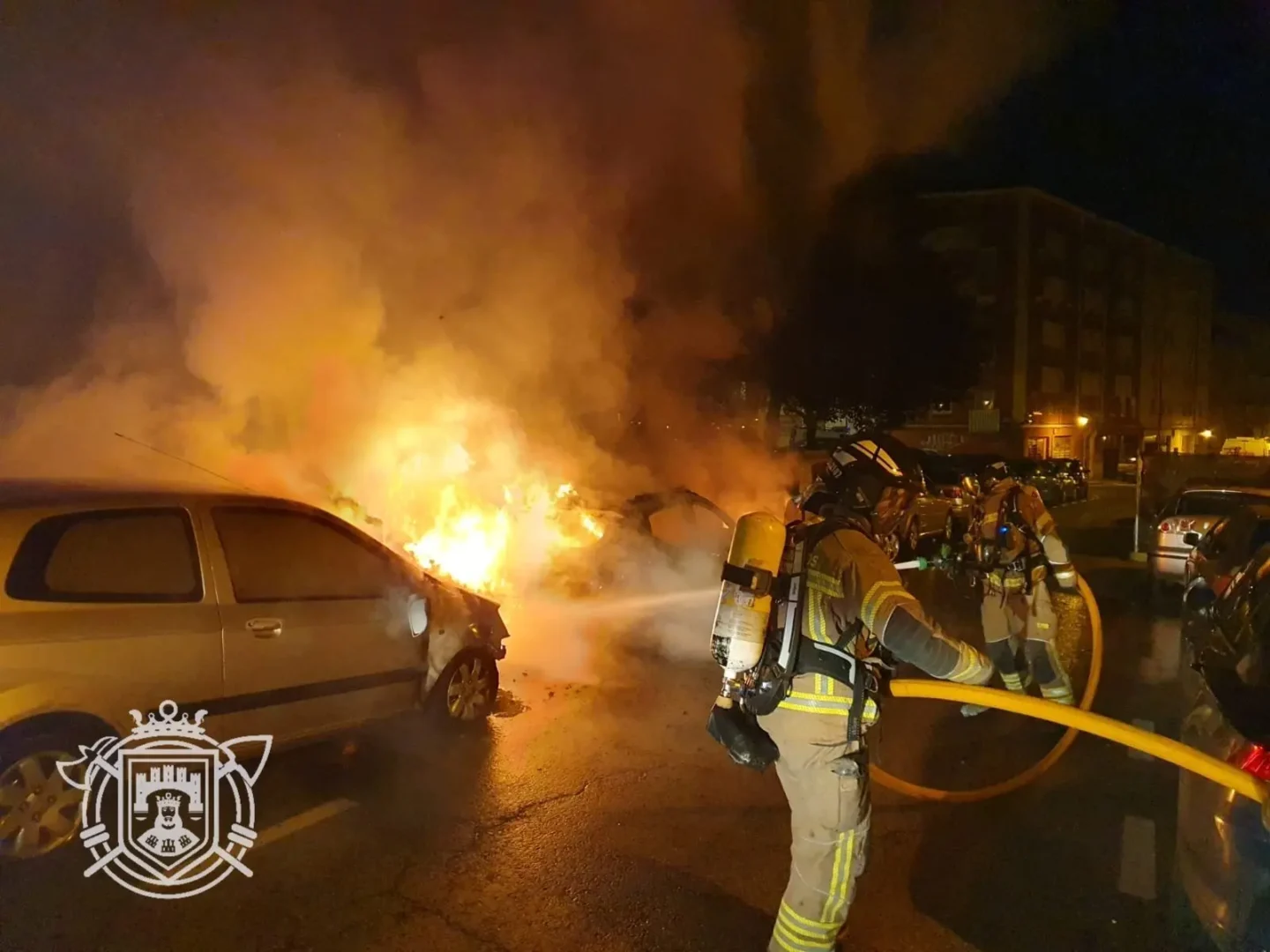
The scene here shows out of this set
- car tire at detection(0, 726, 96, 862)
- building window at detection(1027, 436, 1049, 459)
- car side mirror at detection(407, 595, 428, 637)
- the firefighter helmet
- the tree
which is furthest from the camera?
building window at detection(1027, 436, 1049, 459)

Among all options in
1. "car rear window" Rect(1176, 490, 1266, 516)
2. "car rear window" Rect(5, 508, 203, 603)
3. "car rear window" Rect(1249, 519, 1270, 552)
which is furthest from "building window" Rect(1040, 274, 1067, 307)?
"car rear window" Rect(5, 508, 203, 603)

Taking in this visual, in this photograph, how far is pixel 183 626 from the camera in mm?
3891

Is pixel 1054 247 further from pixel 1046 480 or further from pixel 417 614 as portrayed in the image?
pixel 417 614

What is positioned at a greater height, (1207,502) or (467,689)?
(1207,502)

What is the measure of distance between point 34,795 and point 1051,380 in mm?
42739

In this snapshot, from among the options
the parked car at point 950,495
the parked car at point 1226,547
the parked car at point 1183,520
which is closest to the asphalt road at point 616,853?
the parked car at point 1226,547

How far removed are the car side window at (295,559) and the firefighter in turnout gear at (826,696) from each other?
2.34m

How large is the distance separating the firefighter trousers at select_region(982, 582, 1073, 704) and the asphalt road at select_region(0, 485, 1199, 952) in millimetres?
307

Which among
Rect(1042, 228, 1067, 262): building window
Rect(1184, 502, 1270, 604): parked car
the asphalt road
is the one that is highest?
Rect(1042, 228, 1067, 262): building window

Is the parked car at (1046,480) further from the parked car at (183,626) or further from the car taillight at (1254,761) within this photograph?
the car taillight at (1254,761)

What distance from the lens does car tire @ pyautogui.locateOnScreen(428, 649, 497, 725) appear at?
522 cm

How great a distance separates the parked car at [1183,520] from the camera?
10336 millimetres

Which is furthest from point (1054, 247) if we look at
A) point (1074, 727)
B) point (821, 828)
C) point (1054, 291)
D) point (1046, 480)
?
point (821, 828)

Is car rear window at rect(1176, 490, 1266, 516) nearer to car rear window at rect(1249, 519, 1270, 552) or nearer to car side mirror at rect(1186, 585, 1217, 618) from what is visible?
car rear window at rect(1249, 519, 1270, 552)
